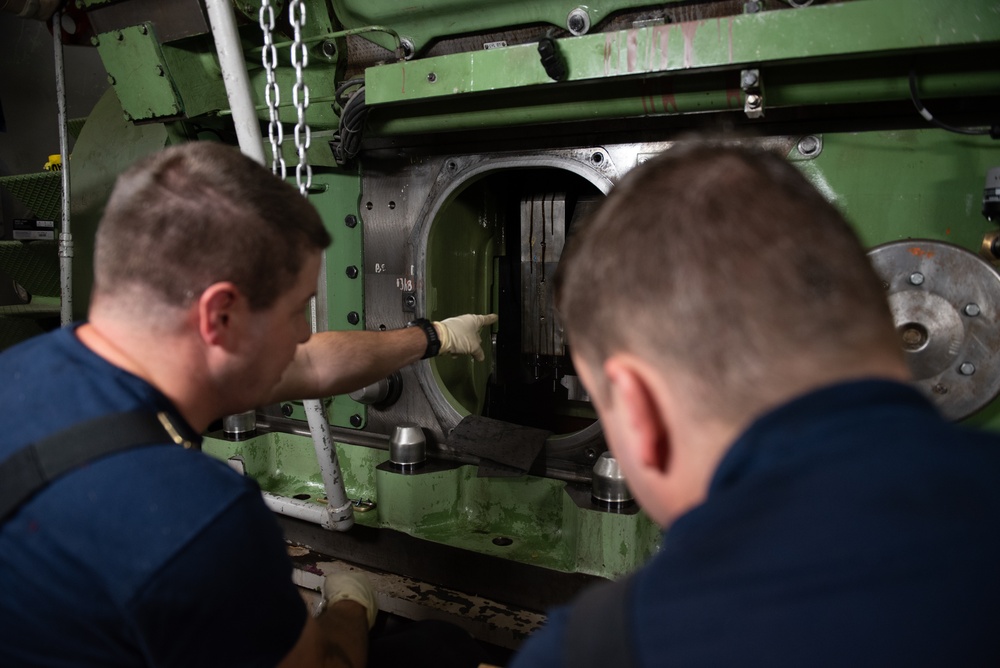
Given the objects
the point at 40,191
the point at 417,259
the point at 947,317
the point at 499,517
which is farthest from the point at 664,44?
the point at 40,191

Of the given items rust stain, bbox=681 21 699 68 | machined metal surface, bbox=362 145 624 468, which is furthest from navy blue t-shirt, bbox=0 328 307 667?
machined metal surface, bbox=362 145 624 468

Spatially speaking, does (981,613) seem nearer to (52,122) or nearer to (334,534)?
(334,534)

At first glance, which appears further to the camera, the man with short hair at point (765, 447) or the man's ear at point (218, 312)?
the man's ear at point (218, 312)

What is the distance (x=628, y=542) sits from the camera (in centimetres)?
192

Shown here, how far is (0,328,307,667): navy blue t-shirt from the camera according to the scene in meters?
0.87

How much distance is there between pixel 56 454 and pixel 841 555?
0.91m

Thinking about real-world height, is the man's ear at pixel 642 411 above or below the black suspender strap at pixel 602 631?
above

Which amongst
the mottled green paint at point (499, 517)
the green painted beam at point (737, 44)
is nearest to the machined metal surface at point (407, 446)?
the mottled green paint at point (499, 517)

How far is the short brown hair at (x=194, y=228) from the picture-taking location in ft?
3.44

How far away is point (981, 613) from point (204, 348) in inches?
40.6

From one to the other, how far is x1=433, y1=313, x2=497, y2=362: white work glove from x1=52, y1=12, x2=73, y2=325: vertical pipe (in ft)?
4.89

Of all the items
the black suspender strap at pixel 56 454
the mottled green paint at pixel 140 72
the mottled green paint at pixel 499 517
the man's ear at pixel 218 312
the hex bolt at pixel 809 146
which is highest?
the mottled green paint at pixel 140 72

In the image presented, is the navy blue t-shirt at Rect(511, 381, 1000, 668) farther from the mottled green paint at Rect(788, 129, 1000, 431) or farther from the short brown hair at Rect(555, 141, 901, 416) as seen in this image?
the mottled green paint at Rect(788, 129, 1000, 431)

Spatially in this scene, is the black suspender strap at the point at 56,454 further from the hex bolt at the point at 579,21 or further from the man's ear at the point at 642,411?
the hex bolt at the point at 579,21
